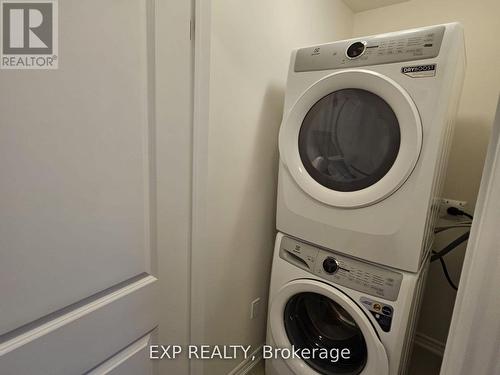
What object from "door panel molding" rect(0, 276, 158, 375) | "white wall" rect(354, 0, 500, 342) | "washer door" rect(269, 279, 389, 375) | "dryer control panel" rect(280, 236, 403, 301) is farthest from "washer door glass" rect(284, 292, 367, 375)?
"white wall" rect(354, 0, 500, 342)

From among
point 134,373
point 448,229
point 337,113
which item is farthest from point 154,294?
point 448,229

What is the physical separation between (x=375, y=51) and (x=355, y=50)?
75 millimetres

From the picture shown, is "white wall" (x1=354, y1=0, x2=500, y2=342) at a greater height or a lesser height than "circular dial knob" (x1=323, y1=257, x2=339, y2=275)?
greater

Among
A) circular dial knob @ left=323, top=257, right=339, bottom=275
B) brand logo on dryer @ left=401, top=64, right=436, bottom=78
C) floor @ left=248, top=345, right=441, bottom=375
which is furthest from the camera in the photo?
floor @ left=248, top=345, right=441, bottom=375

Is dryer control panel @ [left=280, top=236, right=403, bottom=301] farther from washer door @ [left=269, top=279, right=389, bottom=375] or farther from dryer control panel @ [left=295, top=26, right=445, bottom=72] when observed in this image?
dryer control panel @ [left=295, top=26, right=445, bottom=72]

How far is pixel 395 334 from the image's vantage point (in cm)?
92

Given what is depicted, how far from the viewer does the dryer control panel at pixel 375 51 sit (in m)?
0.83

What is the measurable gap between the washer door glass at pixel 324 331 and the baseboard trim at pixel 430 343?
35.9 inches

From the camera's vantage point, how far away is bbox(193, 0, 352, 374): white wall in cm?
102

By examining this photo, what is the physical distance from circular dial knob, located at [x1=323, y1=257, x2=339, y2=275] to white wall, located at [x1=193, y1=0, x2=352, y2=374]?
1.32ft

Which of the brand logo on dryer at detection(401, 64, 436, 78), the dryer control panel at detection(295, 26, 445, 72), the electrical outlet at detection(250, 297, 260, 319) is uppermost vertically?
the dryer control panel at detection(295, 26, 445, 72)

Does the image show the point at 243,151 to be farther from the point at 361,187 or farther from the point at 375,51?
the point at 375,51

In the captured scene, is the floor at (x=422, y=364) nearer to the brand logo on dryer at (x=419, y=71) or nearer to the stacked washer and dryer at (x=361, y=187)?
the stacked washer and dryer at (x=361, y=187)

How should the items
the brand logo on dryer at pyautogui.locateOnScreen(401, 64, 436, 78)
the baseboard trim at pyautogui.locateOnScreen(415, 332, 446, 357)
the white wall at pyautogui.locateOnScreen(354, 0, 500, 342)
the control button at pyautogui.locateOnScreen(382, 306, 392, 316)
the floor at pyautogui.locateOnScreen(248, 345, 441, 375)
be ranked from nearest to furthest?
the brand logo on dryer at pyautogui.locateOnScreen(401, 64, 436, 78) → the control button at pyautogui.locateOnScreen(382, 306, 392, 316) → the white wall at pyautogui.locateOnScreen(354, 0, 500, 342) → the floor at pyautogui.locateOnScreen(248, 345, 441, 375) → the baseboard trim at pyautogui.locateOnScreen(415, 332, 446, 357)
